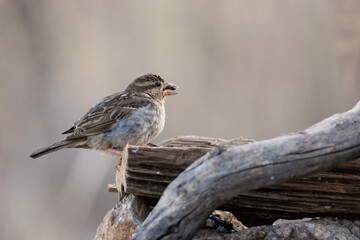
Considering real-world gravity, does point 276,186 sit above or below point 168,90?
below

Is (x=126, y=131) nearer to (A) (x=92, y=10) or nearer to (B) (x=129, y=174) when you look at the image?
(B) (x=129, y=174)

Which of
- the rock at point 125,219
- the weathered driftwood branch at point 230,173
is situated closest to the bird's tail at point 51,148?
the rock at point 125,219

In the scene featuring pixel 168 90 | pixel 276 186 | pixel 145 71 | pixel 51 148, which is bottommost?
pixel 276 186

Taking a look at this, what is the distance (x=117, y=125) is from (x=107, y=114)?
0.17m

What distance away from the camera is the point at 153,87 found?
18.7 feet

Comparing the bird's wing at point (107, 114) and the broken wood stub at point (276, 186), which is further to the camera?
the bird's wing at point (107, 114)

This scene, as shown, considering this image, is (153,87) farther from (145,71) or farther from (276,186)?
(145,71)

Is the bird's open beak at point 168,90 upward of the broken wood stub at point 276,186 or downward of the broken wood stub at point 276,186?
upward

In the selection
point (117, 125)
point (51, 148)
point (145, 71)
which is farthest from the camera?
point (145, 71)

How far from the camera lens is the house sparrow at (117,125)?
16.7ft

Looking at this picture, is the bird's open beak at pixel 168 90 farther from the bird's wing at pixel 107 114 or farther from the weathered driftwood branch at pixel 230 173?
the weathered driftwood branch at pixel 230 173

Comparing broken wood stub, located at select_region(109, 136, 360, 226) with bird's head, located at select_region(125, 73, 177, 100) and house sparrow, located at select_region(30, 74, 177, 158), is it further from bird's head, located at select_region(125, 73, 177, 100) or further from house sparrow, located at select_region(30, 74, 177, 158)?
bird's head, located at select_region(125, 73, 177, 100)

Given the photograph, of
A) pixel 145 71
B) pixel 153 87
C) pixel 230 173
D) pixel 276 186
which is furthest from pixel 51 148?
pixel 145 71

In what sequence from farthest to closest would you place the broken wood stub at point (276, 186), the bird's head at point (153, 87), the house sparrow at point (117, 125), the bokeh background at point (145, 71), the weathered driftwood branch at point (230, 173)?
the bokeh background at point (145, 71) → the bird's head at point (153, 87) → the house sparrow at point (117, 125) → the broken wood stub at point (276, 186) → the weathered driftwood branch at point (230, 173)
